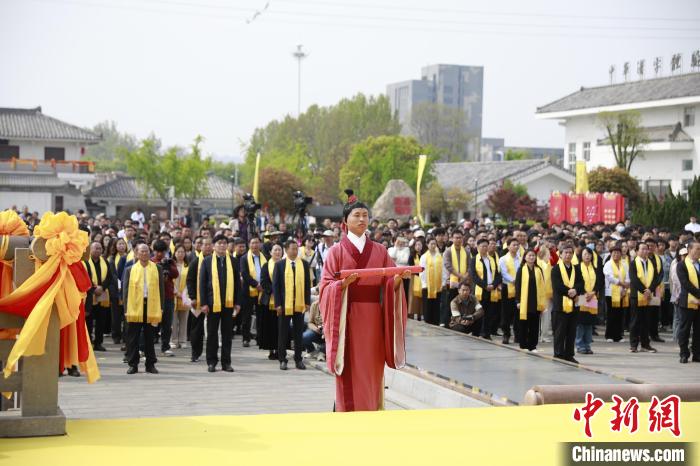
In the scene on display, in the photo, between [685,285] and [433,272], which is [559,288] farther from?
[433,272]

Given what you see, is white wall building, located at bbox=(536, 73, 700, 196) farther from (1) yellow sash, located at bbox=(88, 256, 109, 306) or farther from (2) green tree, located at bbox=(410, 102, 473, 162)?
(1) yellow sash, located at bbox=(88, 256, 109, 306)

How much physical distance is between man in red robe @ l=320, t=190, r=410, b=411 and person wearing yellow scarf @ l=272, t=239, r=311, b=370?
17.5 feet

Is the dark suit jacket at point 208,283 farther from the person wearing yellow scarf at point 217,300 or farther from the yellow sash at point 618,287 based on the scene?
the yellow sash at point 618,287

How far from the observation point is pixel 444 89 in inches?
5738

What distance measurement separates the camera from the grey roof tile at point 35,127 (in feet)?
201

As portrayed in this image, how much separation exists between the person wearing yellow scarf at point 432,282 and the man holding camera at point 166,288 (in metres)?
4.74

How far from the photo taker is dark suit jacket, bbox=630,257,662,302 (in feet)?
50.3

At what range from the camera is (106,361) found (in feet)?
43.2

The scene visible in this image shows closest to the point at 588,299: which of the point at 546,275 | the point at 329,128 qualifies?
the point at 546,275

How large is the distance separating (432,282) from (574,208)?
19.5 m

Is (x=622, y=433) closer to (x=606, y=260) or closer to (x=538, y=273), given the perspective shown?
(x=538, y=273)

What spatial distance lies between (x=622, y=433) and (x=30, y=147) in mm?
60381

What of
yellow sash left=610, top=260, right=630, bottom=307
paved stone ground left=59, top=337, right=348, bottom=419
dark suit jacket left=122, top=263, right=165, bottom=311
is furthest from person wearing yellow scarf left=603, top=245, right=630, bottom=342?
dark suit jacket left=122, top=263, right=165, bottom=311

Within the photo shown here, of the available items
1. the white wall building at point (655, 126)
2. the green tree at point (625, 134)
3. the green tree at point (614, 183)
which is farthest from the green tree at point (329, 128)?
the green tree at point (614, 183)
